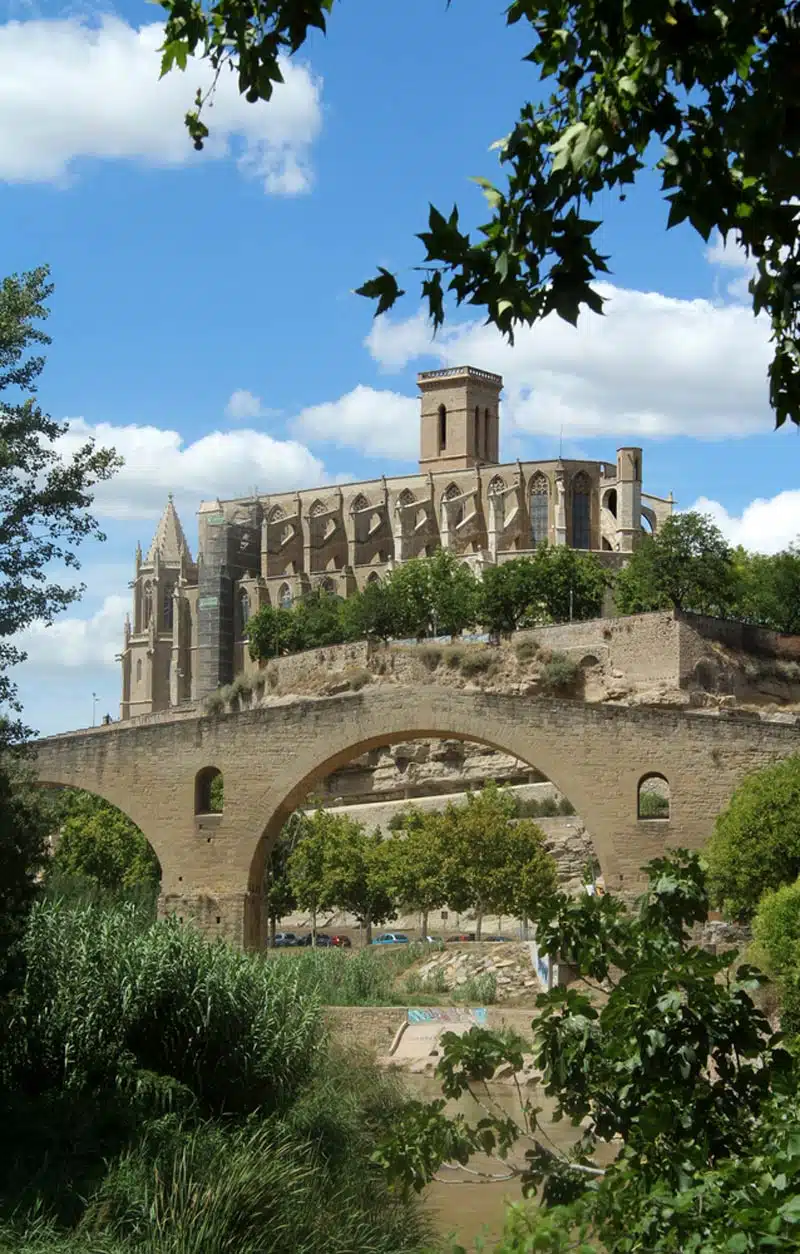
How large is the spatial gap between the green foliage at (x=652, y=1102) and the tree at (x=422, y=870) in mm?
31935

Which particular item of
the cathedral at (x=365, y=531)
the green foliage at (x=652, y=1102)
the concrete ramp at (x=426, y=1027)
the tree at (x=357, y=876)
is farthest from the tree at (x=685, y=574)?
the green foliage at (x=652, y=1102)

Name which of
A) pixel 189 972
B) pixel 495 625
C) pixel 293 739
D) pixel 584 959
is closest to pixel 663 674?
pixel 495 625

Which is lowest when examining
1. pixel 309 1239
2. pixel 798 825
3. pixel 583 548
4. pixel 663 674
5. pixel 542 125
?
pixel 309 1239

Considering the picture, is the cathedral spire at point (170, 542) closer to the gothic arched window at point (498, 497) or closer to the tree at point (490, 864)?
the gothic arched window at point (498, 497)

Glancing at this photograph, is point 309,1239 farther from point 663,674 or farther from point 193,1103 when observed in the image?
point 663,674

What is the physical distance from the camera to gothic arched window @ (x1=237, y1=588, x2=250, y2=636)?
3319 inches

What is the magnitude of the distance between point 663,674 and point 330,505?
38.8 metres

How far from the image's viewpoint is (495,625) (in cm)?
5947

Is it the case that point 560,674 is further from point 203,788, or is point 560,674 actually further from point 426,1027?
point 426,1027

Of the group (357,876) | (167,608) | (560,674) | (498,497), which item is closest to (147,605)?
(167,608)

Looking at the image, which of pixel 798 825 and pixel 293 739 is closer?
pixel 798 825

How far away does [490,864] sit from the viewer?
39.1 m

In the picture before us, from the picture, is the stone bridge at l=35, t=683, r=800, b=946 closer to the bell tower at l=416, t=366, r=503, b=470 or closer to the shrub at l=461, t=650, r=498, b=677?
the shrub at l=461, t=650, r=498, b=677

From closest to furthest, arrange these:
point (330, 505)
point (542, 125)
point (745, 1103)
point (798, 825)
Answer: point (542, 125)
point (745, 1103)
point (798, 825)
point (330, 505)
